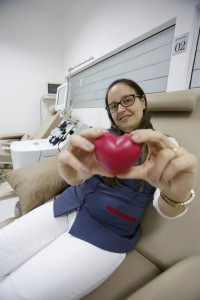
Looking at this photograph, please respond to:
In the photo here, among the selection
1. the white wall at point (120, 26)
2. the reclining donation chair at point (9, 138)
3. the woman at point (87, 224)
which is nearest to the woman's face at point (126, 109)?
the woman at point (87, 224)

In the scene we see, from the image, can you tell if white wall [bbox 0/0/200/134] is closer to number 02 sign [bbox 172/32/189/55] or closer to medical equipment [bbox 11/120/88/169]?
number 02 sign [bbox 172/32/189/55]

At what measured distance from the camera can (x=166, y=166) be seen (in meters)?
0.38

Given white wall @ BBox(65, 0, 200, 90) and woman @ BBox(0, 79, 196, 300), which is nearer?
woman @ BBox(0, 79, 196, 300)

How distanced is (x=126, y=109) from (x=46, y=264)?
0.67 metres

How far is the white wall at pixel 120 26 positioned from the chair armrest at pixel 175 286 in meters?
1.09

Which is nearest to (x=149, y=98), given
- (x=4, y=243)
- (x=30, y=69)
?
(x=4, y=243)

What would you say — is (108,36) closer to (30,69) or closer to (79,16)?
(79,16)

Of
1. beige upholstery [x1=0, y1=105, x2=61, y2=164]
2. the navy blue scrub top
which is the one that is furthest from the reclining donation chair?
the navy blue scrub top

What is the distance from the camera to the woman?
0.50 m

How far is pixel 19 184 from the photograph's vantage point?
3.67 feet

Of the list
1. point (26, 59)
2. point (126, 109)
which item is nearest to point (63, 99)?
point (126, 109)

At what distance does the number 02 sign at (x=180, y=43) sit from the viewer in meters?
1.18

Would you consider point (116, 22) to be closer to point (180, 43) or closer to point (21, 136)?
point (180, 43)

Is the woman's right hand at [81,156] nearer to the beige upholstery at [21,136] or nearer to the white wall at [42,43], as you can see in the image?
the white wall at [42,43]
